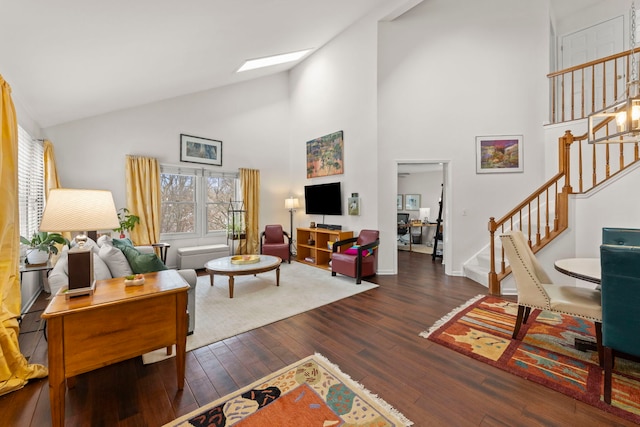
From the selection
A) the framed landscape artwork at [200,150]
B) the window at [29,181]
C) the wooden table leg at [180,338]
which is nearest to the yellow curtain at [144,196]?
the framed landscape artwork at [200,150]

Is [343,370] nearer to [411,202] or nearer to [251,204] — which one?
[251,204]

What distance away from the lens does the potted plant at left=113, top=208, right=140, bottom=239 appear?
14.0 ft

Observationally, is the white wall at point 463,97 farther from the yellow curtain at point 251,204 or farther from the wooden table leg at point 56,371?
the wooden table leg at point 56,371

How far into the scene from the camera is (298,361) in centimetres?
209

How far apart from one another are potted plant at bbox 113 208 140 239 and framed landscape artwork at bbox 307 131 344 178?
3579mm

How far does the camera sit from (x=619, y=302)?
1.58 meters

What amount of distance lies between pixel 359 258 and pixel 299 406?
2738mm

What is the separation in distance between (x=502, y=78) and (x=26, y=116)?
713 cm

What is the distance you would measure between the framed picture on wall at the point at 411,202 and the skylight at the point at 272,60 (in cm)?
584

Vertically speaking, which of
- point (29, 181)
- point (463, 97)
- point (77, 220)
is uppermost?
point (463, 97)

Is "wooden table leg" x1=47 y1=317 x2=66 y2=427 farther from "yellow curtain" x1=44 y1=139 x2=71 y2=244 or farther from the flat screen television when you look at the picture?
the flat screen television

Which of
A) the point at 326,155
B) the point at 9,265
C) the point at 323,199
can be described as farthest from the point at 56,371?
the point at 326,155

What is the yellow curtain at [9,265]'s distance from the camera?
5.76ft

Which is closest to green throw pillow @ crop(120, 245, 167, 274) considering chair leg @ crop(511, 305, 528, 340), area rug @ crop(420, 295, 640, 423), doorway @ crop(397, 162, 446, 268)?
area rug @ crop(420, 295, 640, 423)
